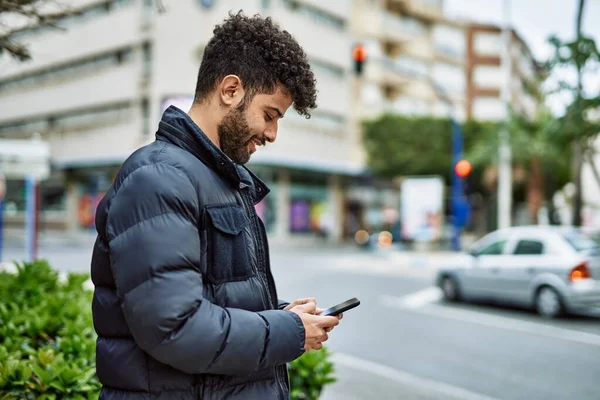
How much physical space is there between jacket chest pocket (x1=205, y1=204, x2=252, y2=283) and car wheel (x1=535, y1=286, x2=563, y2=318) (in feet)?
30.2

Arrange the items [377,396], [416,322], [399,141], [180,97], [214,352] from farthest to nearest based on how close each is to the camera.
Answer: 1. [399,141]
2. [180,97]
3. [416,322]
4. [377,396]
5. [214,352]

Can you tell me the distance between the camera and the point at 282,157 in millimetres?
32031

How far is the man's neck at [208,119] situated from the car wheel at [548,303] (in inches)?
364

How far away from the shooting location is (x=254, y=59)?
1.73 metres

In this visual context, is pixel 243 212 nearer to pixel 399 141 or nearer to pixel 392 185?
pixel 399 141

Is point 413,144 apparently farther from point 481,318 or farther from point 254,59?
point 254,59

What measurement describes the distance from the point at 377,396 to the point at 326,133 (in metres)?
30.4

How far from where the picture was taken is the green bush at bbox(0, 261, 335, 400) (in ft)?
8.57

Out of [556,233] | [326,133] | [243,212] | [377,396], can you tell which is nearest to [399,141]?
[326,133]

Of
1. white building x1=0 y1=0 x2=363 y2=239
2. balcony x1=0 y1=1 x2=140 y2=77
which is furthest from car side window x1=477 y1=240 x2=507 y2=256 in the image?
balcony x1=0 y1=1 x2=140 y2=77

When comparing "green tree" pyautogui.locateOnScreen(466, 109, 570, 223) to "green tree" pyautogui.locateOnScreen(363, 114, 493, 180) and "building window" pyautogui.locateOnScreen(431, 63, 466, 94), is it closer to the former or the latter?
"green tree" pyautogui.locateOnScreen(363, 114, 493, 180)

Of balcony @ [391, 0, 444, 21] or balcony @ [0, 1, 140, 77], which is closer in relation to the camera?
balcony @ [0, 1, 140, 77]

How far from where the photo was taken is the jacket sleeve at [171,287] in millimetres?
1457

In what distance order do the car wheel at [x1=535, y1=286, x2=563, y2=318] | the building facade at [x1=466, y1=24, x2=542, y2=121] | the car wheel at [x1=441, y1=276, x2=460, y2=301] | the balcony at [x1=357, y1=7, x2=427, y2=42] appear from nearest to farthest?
the car wheel at [x1=535, y1=286, x2=563, y2=318], the car wheel at [x1=441, y1=276, x2=460, y2=301], the balcony at [x1=357, y1=7, x2=427, y2=42], the building facade at [x1=466, y1=24, x2=542, y2=121]
